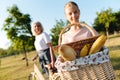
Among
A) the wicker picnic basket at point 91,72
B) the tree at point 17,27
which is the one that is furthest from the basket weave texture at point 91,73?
the tree at point 17,27

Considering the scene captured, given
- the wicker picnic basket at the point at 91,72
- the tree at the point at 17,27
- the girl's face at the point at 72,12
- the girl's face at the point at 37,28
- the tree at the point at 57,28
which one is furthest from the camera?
the tree at the point at 57,28

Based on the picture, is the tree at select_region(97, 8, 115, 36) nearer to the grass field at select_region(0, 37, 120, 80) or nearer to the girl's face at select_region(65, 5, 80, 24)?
the grass field at select_region(0, 37, 120, 80)

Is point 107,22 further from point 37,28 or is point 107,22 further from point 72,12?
point 72,12

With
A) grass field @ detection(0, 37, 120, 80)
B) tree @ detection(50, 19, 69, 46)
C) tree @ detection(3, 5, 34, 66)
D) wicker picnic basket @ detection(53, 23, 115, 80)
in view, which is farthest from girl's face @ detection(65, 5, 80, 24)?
tree @ detection(50, 19, 69, 46)

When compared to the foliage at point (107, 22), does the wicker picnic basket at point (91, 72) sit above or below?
above

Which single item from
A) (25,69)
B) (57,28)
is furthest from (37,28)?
(57,28)

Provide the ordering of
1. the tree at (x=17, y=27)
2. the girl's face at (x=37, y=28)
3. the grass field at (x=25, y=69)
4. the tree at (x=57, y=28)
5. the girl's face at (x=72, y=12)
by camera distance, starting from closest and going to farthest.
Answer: the girl's face at (x=72, y=12) < the girl's face at (x=37, y=28) < the grass field at (x=25, y=69) < the tree at (x=17, y=27) < the tree at (x=57, y=28)

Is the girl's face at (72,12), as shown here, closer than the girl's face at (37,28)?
Yes

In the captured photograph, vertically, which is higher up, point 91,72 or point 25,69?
point 91,72

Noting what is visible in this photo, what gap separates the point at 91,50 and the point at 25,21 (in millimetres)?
20975

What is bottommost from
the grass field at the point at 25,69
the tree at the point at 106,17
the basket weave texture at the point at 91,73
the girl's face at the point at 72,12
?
the grass field at the point at 25,69

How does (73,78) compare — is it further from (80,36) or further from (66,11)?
(66,11)

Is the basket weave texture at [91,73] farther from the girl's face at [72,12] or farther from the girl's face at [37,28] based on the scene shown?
the girl's face at [37,28]

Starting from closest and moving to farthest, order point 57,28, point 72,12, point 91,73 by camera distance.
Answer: point 91,73 < point 72,12 < point 57,28
